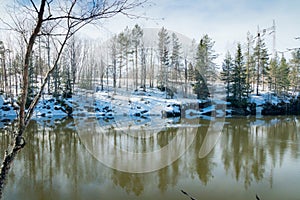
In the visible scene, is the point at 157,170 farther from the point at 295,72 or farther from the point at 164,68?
the point at 295,72

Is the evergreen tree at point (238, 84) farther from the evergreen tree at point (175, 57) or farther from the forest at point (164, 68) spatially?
the evergreen tree at point (175, 57)

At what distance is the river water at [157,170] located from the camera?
5.76 m

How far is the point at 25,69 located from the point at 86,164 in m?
6.51

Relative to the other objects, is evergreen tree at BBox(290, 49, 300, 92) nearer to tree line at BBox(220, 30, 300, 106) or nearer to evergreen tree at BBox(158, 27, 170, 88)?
tree line at BBox(220, 30, 300, 106)

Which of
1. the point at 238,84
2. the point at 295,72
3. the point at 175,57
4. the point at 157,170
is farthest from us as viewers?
the point at 295,72

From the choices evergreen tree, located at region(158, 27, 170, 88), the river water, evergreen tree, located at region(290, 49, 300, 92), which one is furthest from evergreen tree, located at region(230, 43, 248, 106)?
the river water

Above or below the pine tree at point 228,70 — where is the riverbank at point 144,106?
below

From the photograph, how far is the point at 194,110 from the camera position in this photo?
22.5 metres

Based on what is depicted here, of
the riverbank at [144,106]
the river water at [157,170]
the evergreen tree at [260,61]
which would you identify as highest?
the evergreen tree at [260,61]

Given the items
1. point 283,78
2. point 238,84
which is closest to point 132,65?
point 238,84

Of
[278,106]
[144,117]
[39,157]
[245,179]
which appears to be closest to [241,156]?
[245,179]

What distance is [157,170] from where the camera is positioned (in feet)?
23.7

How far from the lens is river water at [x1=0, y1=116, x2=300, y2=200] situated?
5758 millimetres

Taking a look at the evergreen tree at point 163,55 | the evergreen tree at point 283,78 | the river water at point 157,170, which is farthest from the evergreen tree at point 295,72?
the river water at point 157,170
